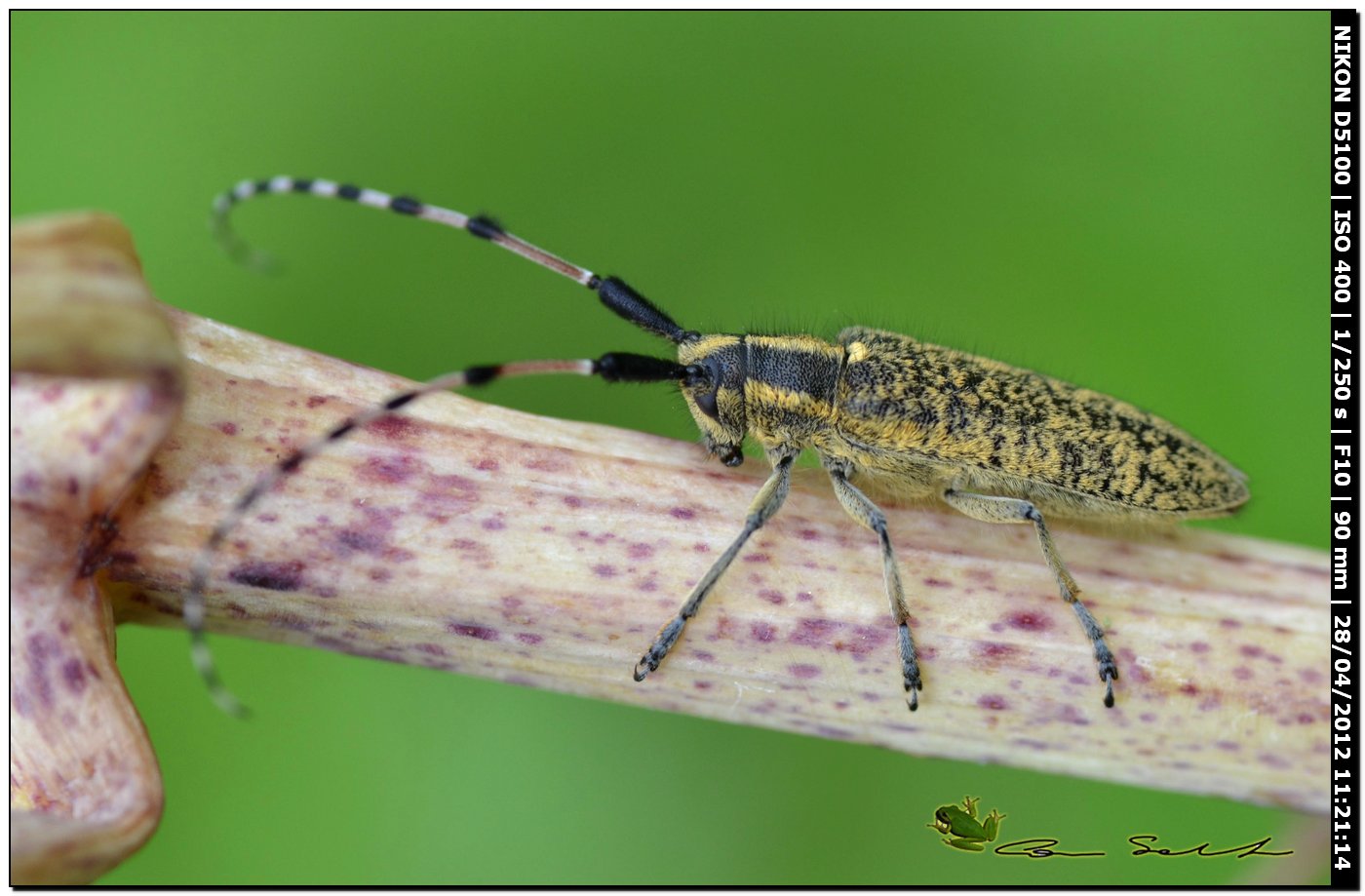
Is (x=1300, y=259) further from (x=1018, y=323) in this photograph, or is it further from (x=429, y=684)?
(x=429, y=684)

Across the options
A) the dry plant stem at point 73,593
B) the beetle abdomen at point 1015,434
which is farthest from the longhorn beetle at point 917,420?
the dry plant stem at point 73,593

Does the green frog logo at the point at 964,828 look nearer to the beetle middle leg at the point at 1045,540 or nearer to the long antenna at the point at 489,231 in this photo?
the beetle middle leg at the point at 1045,540

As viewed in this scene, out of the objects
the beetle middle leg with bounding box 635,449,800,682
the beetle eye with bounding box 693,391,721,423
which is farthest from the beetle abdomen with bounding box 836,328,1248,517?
the beetle middle leg with bounding box 635,449,800,682

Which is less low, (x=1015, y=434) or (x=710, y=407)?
(x=710, y=407)

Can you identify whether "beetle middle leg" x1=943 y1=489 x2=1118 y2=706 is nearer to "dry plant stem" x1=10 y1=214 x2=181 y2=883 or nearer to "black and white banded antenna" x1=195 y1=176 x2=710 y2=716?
"black and white banded antenna" x1=195 y1=176 x2=710 y2=716

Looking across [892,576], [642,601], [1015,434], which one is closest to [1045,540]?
[892,576]
